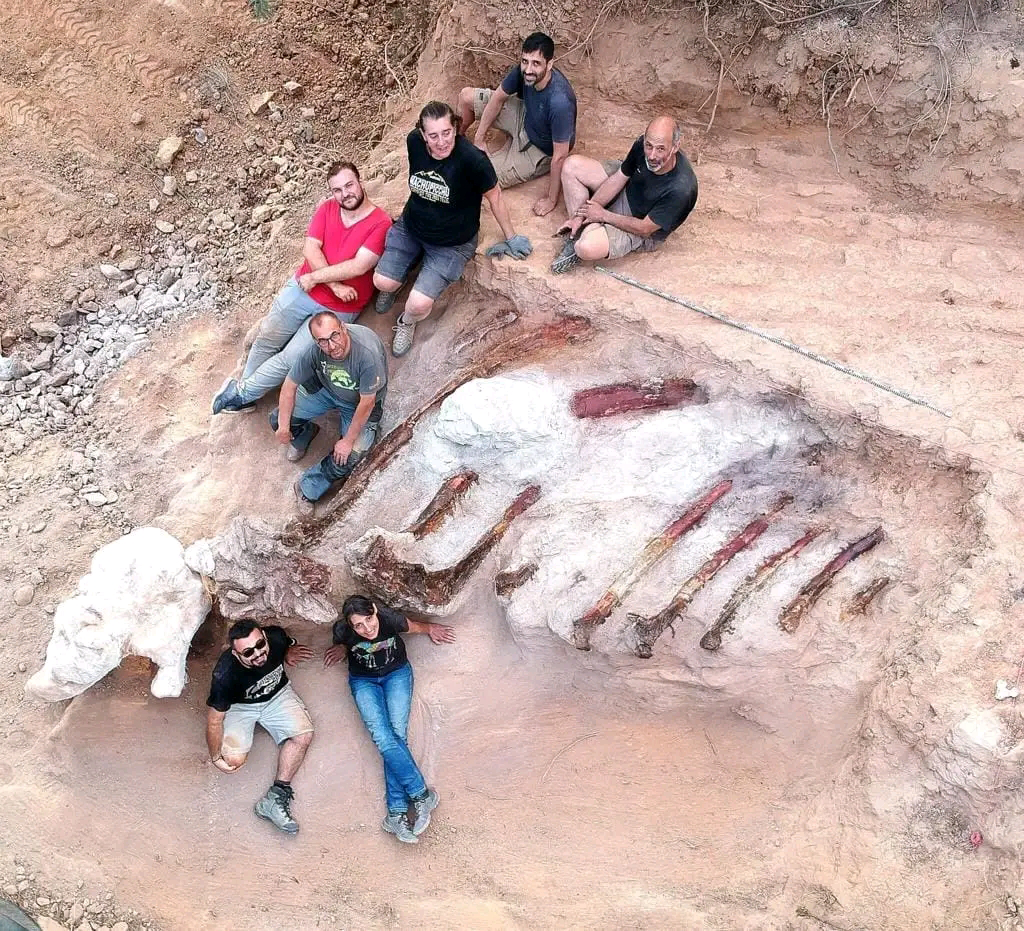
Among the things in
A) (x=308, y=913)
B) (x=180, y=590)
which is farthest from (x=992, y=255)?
(x=308, y=913)

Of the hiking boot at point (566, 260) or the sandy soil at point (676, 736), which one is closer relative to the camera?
the sandy soil at point (676, 736)

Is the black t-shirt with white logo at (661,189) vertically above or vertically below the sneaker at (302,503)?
above

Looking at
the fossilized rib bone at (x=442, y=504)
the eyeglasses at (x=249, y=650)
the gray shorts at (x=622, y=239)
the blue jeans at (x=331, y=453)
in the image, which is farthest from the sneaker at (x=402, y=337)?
the eyeglasses at (x=249, y=650)

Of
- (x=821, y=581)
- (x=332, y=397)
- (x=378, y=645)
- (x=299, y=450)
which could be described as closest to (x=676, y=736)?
(x=821, y=581)

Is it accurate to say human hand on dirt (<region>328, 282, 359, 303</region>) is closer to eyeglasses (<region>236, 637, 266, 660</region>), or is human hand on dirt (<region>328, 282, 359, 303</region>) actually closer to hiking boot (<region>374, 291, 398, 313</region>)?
hiking boot (<region>374, 291, 398, 313</region>)

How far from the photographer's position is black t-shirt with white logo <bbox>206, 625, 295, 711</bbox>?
4.44 metres

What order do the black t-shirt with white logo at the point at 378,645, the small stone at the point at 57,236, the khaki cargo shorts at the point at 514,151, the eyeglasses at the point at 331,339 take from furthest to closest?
the small stone at the point at 57,236, the khaki cargo shorts at the point at 514,151, the black t-shirt with white logo at the point at 378,645, the eyeglasses at the point at 331,339

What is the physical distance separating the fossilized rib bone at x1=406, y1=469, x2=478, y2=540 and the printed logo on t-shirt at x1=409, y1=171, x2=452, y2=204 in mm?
1481

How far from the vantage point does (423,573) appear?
14.6ft

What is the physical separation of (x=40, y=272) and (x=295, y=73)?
8.52 feet

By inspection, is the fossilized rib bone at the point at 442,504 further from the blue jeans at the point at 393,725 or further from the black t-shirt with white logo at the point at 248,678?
the black t-shirt with white logo at the point at 248,678

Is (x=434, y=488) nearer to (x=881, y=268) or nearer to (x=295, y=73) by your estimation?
(x=881, y=268)

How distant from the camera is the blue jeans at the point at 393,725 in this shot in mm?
4539

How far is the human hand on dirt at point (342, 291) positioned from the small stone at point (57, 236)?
314 centimetres
